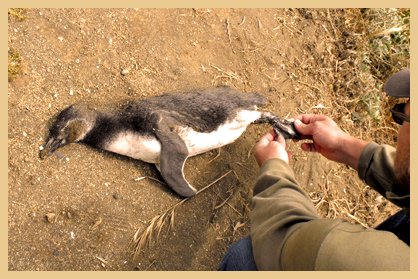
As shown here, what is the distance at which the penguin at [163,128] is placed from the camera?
8.54 ft

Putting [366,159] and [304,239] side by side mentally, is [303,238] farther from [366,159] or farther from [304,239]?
[366,159]

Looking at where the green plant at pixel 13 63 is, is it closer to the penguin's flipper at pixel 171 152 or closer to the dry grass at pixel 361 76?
the penguin's flipper at pixel 171 152

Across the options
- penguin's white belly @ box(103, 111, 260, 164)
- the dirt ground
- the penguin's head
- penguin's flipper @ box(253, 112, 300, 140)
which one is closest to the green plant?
the dirt ground

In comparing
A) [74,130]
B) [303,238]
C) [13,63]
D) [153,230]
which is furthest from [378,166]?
[13,63]

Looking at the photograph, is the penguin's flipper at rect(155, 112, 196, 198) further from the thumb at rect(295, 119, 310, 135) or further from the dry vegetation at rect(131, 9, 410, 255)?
the dry vegetation at rect(131, 9, 410, 255)

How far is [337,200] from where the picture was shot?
3.76 meters

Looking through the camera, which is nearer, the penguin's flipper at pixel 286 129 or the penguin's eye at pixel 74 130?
the penguin's eye at pixel 74 130

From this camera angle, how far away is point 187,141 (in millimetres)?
2826

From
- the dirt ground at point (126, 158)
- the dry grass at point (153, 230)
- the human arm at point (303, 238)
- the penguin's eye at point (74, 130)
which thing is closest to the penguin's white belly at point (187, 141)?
the dirt ground at point (126, 158)

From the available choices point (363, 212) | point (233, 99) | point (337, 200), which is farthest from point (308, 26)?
point (363, 212)

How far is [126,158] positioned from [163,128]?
587 mm

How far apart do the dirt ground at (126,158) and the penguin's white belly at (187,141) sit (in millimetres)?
179

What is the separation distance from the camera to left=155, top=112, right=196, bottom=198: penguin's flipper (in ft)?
8.75

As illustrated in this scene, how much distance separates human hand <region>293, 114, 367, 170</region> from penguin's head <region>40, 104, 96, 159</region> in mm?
2188
